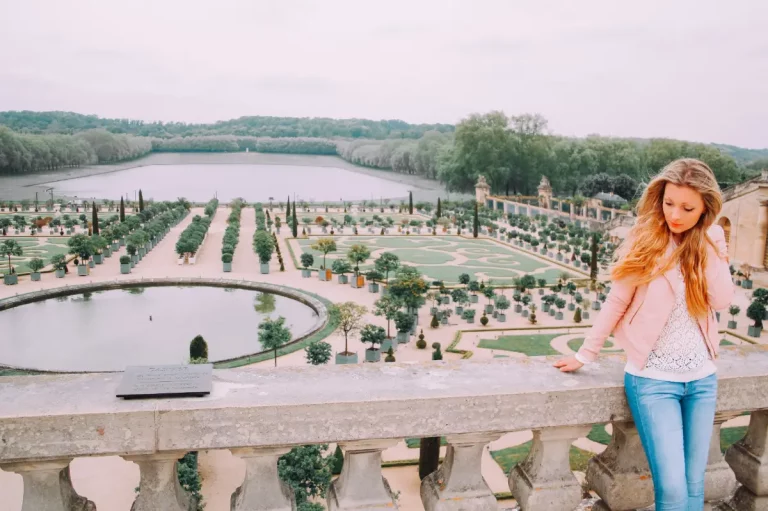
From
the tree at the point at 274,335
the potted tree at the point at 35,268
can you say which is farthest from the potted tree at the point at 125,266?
the tree at the point at 274,335

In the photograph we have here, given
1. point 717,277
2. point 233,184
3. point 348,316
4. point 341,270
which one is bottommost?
point 341,270

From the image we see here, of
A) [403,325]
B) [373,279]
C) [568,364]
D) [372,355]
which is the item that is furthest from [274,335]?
[568,364]

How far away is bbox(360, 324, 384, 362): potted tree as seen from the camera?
57.2 ft

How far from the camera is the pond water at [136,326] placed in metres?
18.1

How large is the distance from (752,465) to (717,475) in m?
0.21

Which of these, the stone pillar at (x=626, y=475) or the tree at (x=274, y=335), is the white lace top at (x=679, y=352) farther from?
the tree at (x=274, y=335)

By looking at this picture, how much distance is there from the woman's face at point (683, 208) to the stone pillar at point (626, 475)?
3.10 ft

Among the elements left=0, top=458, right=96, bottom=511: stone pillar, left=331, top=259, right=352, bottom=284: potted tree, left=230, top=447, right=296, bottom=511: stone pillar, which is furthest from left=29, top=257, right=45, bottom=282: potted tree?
left=230, top=447, right=296, bottom=511: stone pillar

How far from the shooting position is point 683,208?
10.3 ft

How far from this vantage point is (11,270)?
2678 cm

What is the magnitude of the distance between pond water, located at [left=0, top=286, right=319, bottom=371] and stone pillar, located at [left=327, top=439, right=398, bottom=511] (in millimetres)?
14394

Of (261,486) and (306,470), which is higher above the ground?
(261,486)

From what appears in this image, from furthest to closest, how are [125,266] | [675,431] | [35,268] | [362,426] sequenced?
1. [125,266]
2. [35,268]
3. [675,431]
4. [362,426]

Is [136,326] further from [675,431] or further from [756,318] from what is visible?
[675,431]
